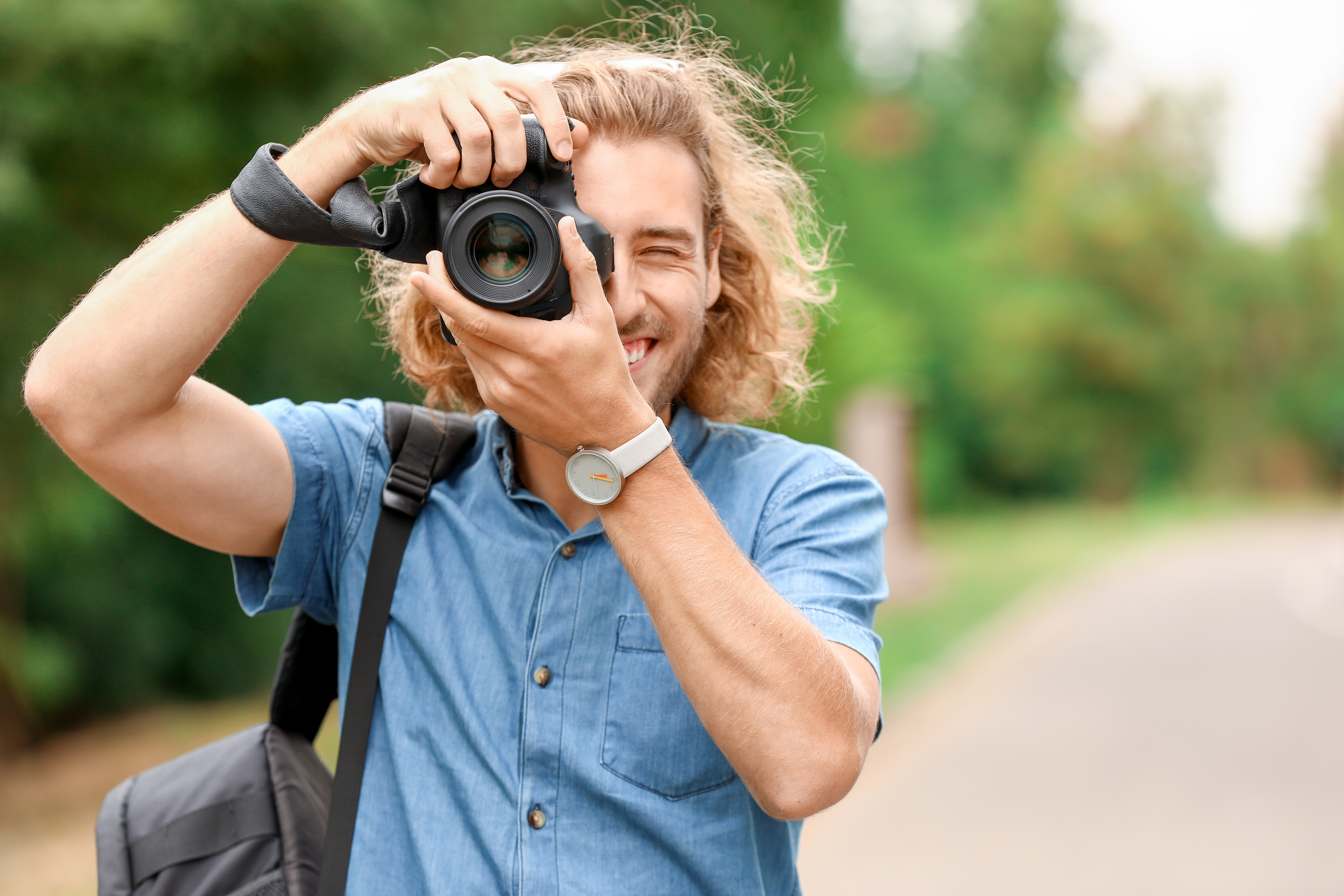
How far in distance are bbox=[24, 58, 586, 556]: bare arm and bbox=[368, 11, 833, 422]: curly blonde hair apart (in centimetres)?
26

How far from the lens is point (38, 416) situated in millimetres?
1451

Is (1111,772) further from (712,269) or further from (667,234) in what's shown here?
(667,234)

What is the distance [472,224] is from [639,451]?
32cm

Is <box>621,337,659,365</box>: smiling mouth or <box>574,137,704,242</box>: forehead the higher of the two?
<box>574,137,704,242</box>: forehead

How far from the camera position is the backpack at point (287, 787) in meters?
1.56

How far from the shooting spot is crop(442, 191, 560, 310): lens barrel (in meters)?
1.27

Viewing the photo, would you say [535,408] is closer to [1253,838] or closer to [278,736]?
[278,736]

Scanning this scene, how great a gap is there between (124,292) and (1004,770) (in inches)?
226

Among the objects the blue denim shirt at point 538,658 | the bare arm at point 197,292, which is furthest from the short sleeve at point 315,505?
the bare arm at point 197,292

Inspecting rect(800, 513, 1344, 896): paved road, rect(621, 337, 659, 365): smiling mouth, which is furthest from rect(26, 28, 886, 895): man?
rect(800, 513, 1344, 896): paved road

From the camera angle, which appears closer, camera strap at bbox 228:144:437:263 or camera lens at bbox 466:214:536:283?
camera lens at bbox 466:214:536:283

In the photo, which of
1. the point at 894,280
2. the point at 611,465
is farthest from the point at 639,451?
the point at 894,280

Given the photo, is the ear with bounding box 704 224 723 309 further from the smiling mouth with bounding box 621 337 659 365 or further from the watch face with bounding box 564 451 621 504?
the watch face with bounding box 564 451 621 504

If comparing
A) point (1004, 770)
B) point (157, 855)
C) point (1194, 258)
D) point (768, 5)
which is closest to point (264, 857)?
point (157, 855)
